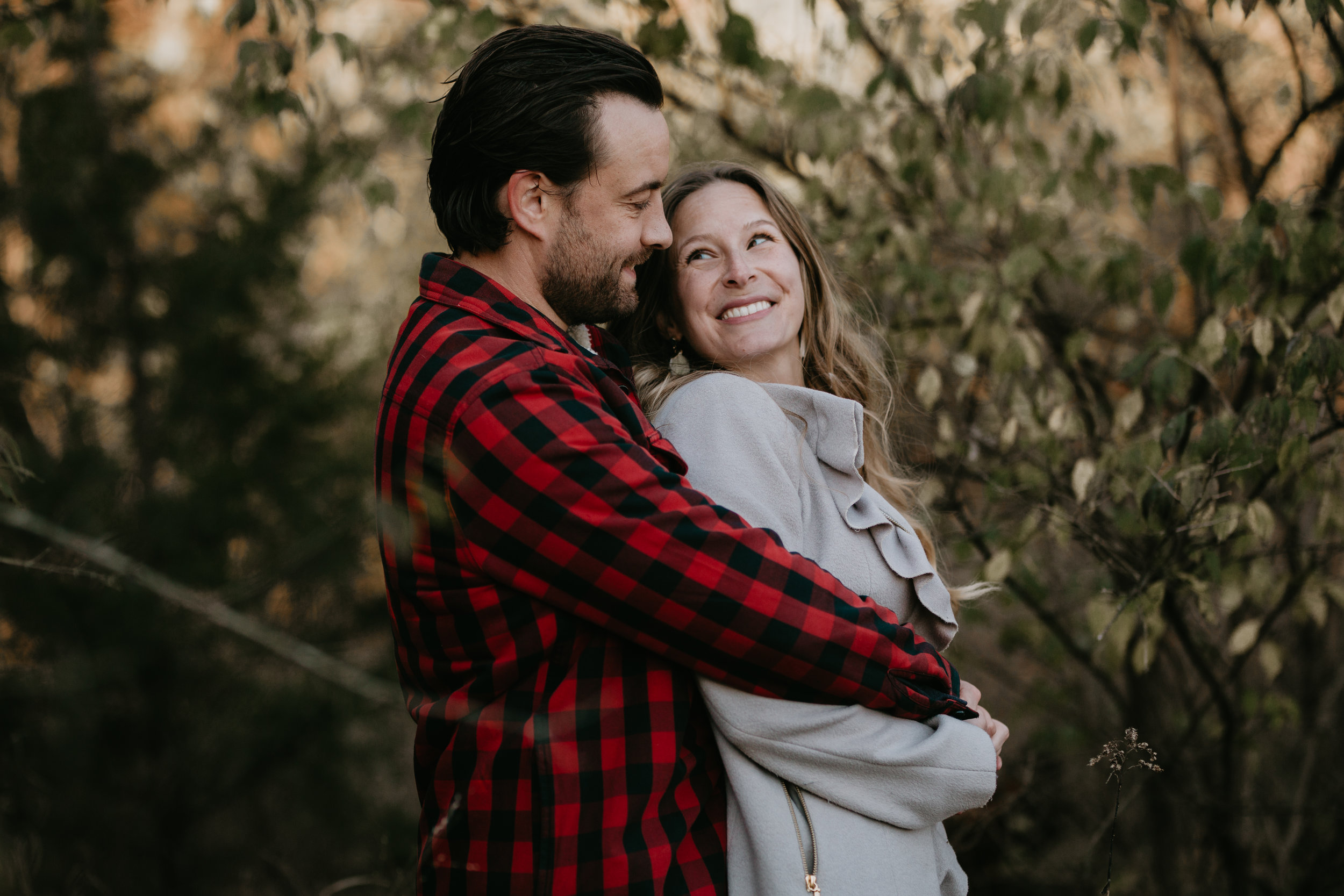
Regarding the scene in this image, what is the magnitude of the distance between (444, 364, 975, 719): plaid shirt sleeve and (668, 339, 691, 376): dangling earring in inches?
24.9

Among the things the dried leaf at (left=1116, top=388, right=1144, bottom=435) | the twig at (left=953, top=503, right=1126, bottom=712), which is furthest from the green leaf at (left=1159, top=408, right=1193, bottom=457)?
the twig at (left=953, top=503, right=1126, bottom=712)

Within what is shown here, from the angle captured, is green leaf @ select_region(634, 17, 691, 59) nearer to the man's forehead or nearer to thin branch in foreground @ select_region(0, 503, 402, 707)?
the man's forehead

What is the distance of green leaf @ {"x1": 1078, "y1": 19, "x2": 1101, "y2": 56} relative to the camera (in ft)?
7.27

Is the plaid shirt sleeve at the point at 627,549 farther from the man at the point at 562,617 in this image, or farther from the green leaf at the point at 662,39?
the green leaf at the point at 662,39

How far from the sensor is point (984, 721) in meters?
1.56

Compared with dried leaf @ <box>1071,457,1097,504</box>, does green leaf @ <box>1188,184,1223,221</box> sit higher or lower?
higher

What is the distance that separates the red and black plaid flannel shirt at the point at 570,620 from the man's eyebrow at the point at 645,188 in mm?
315

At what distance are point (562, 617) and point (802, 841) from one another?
0.47 metres

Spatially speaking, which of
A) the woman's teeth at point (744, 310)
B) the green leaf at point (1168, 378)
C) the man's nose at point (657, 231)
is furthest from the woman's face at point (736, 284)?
the green leaf at point (1168, 378)

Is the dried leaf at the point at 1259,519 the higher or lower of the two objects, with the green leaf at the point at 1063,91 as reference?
lower

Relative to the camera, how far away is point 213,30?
5.88 metres

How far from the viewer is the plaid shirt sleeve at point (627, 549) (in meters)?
1.20

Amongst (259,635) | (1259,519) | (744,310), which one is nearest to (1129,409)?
(1259,519)

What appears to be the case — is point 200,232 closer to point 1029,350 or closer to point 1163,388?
point 1029,350
